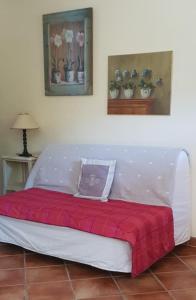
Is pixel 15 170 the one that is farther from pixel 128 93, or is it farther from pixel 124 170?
pixel 128 93

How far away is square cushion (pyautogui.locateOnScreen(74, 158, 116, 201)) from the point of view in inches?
120

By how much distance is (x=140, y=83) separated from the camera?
3262 millimetres

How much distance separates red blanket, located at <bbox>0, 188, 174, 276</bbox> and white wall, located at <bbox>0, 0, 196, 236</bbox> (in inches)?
25.7

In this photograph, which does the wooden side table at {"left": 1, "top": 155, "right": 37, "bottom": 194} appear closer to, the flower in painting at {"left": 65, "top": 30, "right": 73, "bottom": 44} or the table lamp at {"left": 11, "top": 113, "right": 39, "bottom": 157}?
the table lamp at {"left": 11, "top": 113, "right": 39, "bottom": 157}

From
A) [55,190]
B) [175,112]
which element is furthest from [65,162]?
[175,112]

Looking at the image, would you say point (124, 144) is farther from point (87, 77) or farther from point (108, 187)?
point (87, 77)

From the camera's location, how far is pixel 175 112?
3.13 metres

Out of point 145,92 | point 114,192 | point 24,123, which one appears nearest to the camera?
point 114,192

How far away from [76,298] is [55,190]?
1299 millimetres

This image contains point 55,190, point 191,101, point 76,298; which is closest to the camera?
point 76,298

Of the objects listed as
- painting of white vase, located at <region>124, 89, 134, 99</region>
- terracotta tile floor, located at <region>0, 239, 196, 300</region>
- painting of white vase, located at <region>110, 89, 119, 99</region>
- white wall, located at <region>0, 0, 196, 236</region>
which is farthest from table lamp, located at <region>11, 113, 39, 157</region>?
terracotta tile floor, located at <region>0, 239, 196, 300</region>

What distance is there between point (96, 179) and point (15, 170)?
4.55 ft

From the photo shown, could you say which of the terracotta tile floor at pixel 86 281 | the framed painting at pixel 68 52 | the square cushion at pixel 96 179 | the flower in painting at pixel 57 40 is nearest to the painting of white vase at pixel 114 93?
the framed painting at pixel 68 52

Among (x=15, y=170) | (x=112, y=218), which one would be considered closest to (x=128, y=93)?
(x=112, y=218)
